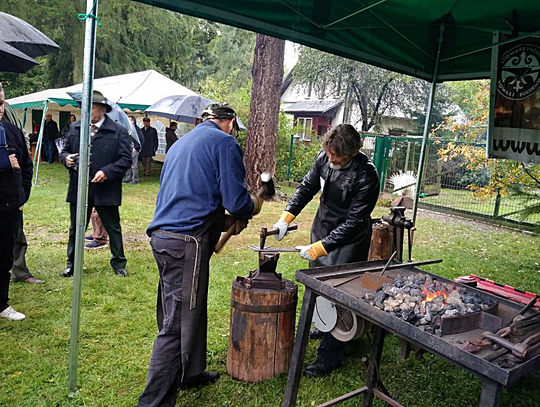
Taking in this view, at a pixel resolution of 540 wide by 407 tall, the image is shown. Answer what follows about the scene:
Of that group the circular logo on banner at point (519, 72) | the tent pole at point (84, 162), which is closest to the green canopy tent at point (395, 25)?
the circular logo on banner at point (519, 72)

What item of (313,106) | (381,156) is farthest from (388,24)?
(313,106)

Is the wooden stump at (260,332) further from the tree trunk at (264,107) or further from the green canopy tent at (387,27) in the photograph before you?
the tree trunk at (264,107)

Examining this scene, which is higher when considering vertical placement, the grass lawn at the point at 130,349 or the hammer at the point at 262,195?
the hammer at the point at 262,195

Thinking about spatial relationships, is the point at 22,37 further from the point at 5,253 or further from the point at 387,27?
the point at 387,27

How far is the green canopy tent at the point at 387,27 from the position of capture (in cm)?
322

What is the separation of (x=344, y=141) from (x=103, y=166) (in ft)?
8.89

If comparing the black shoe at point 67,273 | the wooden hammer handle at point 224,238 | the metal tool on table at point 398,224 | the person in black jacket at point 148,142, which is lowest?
the black shoe at point 67,273

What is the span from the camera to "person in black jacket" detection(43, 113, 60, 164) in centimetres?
1443

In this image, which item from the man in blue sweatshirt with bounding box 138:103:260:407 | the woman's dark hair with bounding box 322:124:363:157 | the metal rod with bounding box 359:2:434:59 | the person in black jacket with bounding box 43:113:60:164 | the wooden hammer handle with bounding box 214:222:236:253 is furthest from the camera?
the person in black jacket with bounding box 43:113:60:164

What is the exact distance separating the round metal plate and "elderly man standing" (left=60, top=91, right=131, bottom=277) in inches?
99.1

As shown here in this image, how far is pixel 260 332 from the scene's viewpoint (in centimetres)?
289

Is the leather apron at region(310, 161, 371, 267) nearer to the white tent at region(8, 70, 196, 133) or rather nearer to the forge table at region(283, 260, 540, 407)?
the forge table at region(283, 260, 540, 407)

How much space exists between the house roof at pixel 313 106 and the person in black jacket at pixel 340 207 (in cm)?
2038

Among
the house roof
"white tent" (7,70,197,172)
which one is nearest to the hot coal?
"white tent" (7,70,197,172)
